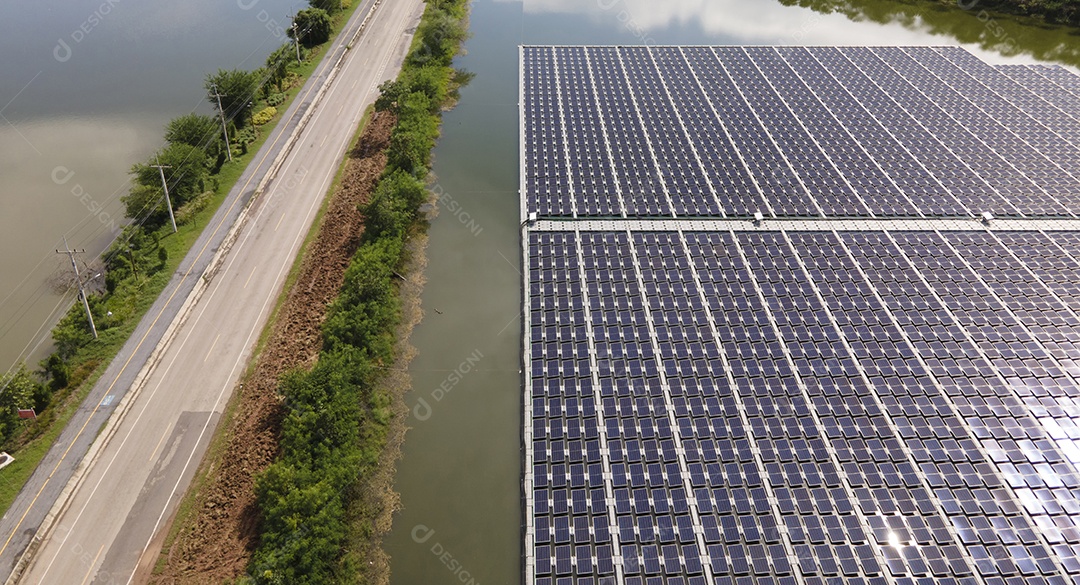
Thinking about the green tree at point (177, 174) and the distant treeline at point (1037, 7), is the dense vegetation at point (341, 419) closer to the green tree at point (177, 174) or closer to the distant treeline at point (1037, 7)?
the green tree at point (177, 174)

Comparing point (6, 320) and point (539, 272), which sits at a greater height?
point (539, 272)

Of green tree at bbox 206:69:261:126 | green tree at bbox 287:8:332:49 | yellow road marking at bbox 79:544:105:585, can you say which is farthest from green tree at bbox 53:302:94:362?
green tree at bbox 287:8:332:49

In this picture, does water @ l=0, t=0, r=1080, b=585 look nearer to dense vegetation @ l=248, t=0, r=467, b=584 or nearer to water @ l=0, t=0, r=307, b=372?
water @ l=0, t=0, r=307, b=372

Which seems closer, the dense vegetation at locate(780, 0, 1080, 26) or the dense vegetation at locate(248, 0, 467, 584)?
the dense vegetation at locate(248, 0, 467, 584)

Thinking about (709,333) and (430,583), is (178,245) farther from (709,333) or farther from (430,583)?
(709,333)

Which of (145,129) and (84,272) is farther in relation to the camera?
(145,129)

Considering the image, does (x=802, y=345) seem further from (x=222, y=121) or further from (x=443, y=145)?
(x=222, y=121)

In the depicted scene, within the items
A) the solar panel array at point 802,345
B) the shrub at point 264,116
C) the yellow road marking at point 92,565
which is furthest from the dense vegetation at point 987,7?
the yellow road marking at point 92,565

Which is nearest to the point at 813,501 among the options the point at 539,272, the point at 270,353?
the point at 539,272
